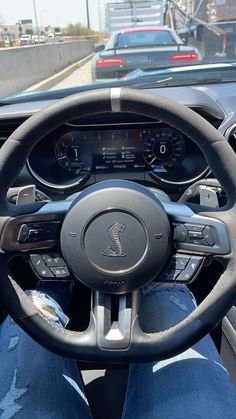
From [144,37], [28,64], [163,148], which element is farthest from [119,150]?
[28,64]

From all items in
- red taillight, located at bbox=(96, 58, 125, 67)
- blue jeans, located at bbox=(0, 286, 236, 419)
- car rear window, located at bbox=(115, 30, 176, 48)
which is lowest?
car rear window, located at bbox=(115, 30, 176, 48)

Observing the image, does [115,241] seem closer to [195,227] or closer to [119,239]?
[119,239]

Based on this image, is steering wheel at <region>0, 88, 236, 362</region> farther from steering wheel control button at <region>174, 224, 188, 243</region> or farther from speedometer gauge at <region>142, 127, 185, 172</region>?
speedometer gauge at <region>142, 127, 185, 172</region>

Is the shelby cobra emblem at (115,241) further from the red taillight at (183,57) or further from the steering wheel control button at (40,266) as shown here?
the red taillight at (183,57)

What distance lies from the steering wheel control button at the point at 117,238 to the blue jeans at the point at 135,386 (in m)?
0.35

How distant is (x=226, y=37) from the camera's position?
29.2 feet

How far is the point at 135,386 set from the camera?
1.79m

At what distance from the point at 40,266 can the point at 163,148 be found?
3.35 feet

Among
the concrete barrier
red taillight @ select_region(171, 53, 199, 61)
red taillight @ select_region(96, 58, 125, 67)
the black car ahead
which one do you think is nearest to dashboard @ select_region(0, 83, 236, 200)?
the black car ahead

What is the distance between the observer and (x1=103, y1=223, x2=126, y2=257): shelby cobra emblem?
1575mm

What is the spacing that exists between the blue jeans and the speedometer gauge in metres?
0.84

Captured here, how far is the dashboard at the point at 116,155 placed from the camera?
100 inches

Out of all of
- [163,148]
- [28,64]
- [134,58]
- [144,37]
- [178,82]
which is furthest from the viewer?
[28,64]

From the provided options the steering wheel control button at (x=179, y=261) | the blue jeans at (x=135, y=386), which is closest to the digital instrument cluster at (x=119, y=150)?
the blue jeans at (x=135, y=386)
